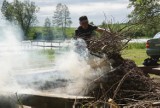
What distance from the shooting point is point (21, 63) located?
10.4 meters

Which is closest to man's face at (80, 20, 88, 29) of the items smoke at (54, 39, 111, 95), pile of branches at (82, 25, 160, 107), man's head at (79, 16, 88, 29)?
man's head at (79, 16, 88, 29)

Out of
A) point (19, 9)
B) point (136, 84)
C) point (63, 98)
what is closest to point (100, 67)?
point (136, 84)

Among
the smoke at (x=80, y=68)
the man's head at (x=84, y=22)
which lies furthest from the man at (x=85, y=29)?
the smoke at (x=80, y=68)

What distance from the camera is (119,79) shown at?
284 inches

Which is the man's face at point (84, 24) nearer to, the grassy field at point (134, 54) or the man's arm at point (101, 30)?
the man's arm at point (101, 30)

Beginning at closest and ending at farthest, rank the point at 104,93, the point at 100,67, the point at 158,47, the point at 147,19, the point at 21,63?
the point at 104,93 < the point at 100,67 < the point at 147,19 < the point at 21,63 < the point at 158,47

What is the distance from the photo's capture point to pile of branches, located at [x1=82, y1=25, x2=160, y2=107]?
6812 millimetres

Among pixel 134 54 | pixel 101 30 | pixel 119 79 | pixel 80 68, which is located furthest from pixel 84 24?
pixel 134 54

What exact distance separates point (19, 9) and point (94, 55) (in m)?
9.87

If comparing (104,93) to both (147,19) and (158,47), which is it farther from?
(158,47)

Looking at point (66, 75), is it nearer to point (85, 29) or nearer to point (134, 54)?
point (85, 29)

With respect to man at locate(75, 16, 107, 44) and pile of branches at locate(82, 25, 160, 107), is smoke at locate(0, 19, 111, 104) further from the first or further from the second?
man at locate(75, 16, 107, 44)

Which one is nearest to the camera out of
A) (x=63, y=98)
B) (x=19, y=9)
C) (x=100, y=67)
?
(x=63, y=98)

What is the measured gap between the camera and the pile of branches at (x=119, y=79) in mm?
6812
